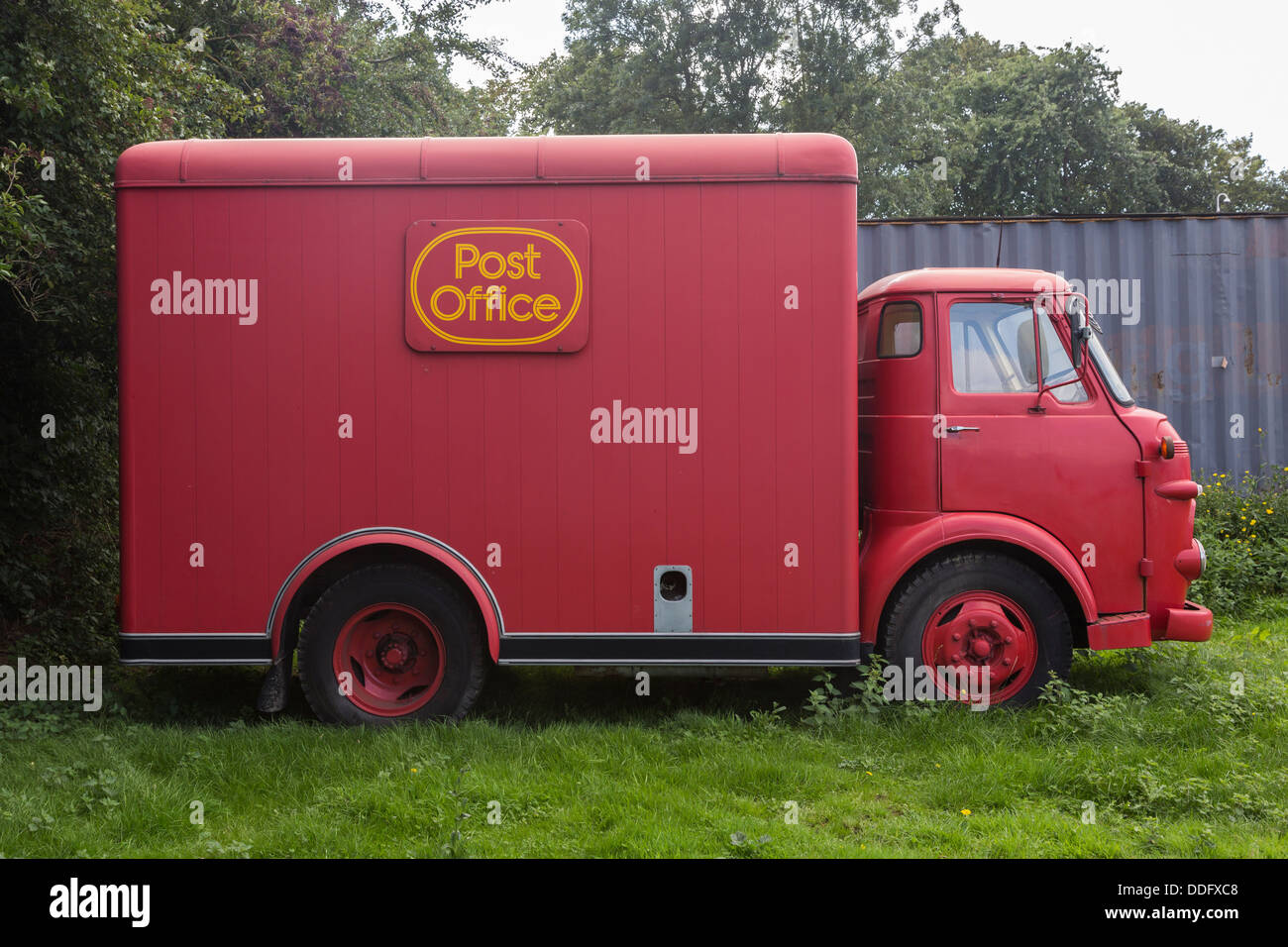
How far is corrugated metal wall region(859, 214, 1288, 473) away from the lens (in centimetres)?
980

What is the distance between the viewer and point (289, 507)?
5117 millimetres

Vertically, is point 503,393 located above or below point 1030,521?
above

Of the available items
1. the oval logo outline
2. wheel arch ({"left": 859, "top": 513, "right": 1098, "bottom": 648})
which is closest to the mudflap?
the oval logo outline

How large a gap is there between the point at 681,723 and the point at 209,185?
3769 mm

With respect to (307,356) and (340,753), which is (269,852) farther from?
(307,356)

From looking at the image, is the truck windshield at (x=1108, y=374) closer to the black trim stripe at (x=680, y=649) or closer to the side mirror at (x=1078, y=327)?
the side mirror at (x=1078, y=327)

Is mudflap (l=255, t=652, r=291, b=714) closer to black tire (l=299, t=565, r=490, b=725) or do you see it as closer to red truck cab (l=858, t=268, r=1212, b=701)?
black tire (l=299, t=565, r=490, b=725)

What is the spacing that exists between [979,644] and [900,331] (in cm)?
180

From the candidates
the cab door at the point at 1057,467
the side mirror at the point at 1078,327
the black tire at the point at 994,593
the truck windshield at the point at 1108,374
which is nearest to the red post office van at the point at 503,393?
the black tire at the point at 994,593

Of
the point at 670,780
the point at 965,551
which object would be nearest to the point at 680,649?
the point at 670,780

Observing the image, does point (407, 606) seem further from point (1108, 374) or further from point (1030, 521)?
point (1108, 374)

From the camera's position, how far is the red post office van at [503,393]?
16.7ft

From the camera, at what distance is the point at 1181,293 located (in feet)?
32.5

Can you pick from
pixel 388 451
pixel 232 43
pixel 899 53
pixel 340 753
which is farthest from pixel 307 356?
pixel 899 53
